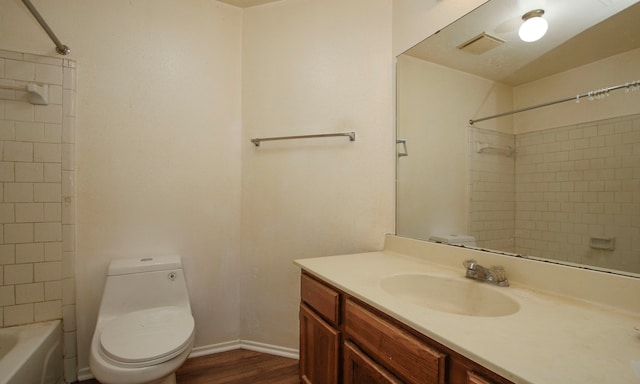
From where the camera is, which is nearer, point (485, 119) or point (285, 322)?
point (485, 119)

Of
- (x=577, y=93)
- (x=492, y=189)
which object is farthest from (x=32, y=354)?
(x=577, y=93)

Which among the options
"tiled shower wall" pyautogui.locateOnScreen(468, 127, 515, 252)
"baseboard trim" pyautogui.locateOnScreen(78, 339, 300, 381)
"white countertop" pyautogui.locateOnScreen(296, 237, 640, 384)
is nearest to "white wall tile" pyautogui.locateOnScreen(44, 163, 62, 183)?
"baseboard trim" pyautogui.locateOnScreen(78, 339, 300, 381)

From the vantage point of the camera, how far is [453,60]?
1423mm

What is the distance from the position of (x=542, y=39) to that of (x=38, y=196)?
2.48 metres

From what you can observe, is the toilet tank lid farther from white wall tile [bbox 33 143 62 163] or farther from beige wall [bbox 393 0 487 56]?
beige wall [bbox 393 0 487 56]

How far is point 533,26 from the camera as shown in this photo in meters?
1.09

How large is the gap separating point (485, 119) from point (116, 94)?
6.64ft

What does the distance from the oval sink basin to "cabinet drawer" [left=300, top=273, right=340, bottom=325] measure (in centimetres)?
21

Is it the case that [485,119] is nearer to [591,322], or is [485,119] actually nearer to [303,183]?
[591,322]

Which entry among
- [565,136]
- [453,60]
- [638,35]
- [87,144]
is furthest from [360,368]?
[87,144]

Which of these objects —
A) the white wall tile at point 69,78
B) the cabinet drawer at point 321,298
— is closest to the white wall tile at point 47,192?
the white wall tile at point 69,78

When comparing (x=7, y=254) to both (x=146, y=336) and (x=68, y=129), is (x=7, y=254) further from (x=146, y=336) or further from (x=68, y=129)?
(x=146, y=336)

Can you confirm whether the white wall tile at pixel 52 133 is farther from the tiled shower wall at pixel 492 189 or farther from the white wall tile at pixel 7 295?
the tiled shower wall at pixel 492 189

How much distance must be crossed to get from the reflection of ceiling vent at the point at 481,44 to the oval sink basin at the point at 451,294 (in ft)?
3.41
